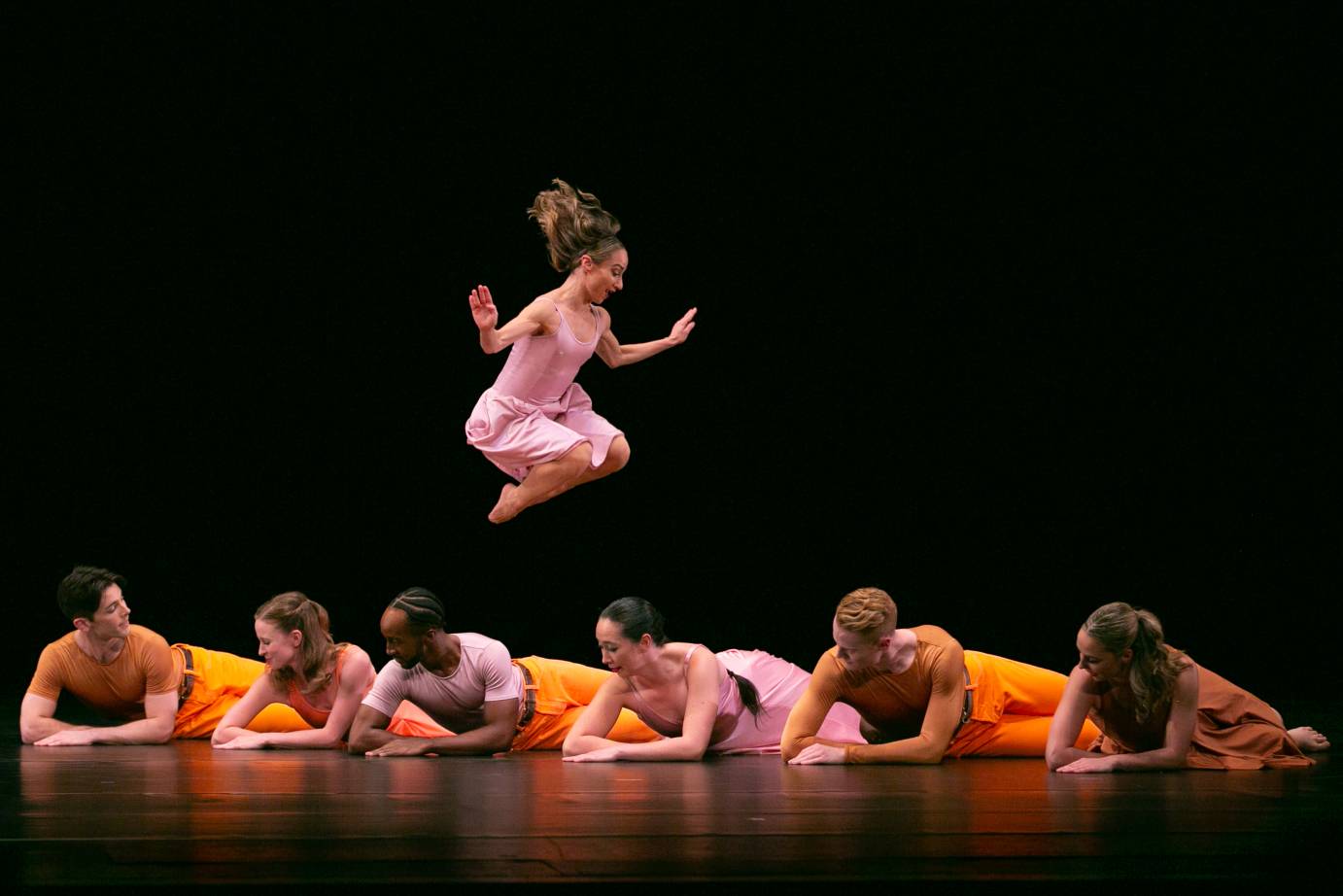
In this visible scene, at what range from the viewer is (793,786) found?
4.21 meters

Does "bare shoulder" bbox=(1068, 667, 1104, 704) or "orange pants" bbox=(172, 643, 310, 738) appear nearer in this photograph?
"bare shoulder" bbox=(1068, 667, 1104, 704)

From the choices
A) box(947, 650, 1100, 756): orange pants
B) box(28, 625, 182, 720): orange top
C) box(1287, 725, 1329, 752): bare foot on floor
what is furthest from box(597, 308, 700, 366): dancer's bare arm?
box(1287, 725, 1329, 752): bare foot on floor

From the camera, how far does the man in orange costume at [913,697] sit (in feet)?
15.4

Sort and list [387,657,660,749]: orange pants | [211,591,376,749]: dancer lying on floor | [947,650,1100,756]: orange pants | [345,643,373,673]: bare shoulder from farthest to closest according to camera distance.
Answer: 1. [387,657,660,749]: orange pants
2. [345,643,373,673]: bare shoulder
3. [211,591,376,749]: dancer lying on floor
4. [947,650,1100,756]: orange pants

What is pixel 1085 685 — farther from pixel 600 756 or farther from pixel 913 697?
pixel 600 756

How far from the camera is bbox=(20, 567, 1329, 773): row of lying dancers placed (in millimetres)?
4547

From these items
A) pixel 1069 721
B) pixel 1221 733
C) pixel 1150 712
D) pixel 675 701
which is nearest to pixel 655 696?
pixel 675 701

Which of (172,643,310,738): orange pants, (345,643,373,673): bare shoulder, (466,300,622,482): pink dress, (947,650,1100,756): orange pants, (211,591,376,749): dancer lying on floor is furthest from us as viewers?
(172,643,310,738): orange pants

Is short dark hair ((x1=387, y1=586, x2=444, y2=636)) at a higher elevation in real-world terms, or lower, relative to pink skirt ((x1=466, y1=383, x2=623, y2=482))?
lower

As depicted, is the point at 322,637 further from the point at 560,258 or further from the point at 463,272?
the point at 463,272

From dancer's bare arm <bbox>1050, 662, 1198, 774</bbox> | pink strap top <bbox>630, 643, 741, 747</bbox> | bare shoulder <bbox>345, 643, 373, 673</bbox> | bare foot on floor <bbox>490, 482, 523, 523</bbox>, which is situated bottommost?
dancer's bare arm <bbox>1050, 662, 1198, 774</bbox>

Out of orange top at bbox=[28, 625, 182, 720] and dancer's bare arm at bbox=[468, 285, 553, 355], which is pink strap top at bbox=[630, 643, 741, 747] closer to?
dancer's bare arm at bbox=[468, 285, 553, 355]

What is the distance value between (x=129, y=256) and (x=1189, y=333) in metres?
4.43

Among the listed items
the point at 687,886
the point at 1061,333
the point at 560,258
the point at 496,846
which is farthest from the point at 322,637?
the point at 1061,333
